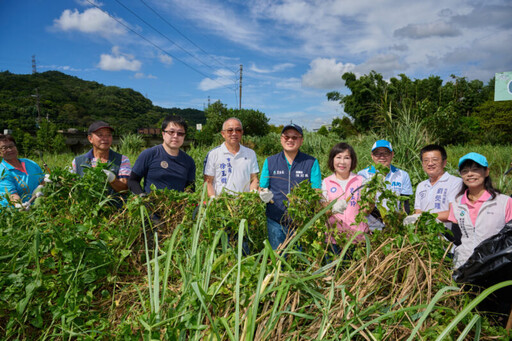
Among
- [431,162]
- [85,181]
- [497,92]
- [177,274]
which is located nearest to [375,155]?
[431,162]

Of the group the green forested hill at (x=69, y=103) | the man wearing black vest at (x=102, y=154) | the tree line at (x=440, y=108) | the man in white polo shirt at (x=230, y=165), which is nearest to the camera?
the man wearing black vest at (x=102, y=154)

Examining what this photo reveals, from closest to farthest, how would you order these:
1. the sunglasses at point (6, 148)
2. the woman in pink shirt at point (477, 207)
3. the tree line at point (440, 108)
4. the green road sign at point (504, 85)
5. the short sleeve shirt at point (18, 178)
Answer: the woman in pink shirt at point (477, 207), the short sleeve shirt at point (18, 178), the sunglasses at point (6, 148), the green road sign at point (504, 85), the tree line at point (440, 108)

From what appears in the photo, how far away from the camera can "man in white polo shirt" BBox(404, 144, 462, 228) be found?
2.63 m

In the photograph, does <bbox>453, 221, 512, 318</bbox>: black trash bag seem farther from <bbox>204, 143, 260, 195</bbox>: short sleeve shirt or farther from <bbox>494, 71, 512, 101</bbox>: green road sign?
<bbox>494, 71, 512, 101</bbox>: green road sign

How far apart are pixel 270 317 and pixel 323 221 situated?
701 millimetres

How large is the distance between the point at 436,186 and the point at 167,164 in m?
2.60

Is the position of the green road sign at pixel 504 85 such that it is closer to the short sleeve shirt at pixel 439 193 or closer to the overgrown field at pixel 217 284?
the short sleeve shirt at pixel 439 193

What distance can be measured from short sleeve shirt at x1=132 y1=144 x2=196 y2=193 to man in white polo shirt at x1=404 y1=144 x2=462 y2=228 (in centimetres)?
224

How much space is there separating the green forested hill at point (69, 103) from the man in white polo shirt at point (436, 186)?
5611cm

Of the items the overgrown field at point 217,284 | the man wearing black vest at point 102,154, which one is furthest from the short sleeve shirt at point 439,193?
the man wearing black vest at point 102,154

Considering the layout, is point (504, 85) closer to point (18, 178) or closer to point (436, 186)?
point (436, 186)

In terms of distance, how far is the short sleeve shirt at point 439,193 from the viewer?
2623 mm

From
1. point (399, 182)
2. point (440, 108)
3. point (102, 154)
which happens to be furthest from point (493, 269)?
point (440, 108)

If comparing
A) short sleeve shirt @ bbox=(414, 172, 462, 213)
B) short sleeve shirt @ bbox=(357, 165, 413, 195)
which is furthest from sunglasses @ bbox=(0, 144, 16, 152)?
short sleeve shirt @ bbox=(414, 172, 462, 213)
